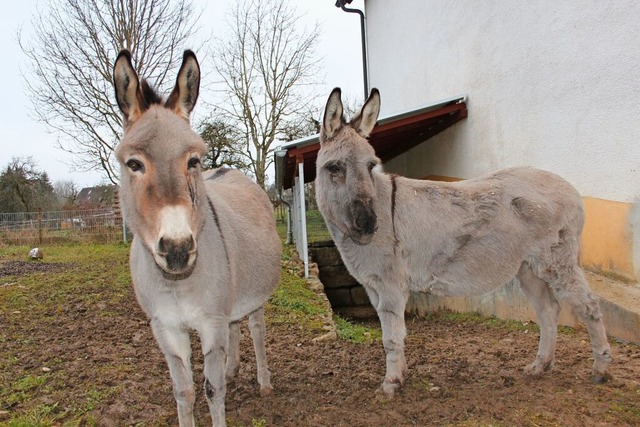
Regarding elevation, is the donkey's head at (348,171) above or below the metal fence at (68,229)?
above

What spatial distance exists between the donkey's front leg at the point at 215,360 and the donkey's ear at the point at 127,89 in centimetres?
130

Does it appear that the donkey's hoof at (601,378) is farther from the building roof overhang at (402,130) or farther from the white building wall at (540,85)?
the building roof overhang at (402,130)

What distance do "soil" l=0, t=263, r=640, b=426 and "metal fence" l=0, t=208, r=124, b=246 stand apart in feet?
49.9

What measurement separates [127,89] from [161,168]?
58 centimetres

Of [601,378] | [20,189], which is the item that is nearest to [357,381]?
[601,378]

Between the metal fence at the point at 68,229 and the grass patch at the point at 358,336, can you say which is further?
the metal fence at the point at 68,229

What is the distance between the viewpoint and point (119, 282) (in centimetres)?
834

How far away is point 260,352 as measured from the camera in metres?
3.91

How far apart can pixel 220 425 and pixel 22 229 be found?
2232cm

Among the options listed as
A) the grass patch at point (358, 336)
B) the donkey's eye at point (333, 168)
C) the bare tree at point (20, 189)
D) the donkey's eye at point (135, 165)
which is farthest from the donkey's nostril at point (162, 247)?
the bare tree at point (20, 189)

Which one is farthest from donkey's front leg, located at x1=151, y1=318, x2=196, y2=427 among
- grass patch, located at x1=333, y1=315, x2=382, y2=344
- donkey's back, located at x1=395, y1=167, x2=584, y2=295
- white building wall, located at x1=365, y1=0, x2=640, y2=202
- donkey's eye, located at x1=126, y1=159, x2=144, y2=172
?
white building wall, located at x1=365, y1=0, x2=640, y2=202

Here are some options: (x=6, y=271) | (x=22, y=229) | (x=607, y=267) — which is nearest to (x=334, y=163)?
(x=607, y=267)

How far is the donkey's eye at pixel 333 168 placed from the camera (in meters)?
3.75

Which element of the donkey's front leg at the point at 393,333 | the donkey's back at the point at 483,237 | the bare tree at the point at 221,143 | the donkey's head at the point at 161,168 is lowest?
the donkey's front leg at the point at 393,333
